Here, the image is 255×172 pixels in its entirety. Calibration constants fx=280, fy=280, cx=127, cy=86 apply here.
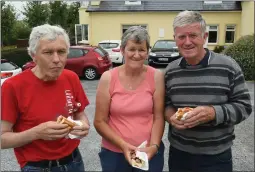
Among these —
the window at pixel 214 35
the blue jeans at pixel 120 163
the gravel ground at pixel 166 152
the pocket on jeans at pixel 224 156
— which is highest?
the window at pixel 214 35

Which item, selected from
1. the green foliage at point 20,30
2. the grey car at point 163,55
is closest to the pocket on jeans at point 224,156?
the grey car at point 163,55

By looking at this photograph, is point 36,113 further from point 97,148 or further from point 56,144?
point 97,148

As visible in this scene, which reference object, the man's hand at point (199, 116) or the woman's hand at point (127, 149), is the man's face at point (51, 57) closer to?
the woman's hand at point (127, 149)

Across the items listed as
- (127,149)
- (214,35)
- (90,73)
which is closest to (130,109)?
(127,149)

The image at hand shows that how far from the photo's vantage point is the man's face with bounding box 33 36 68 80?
1675 millimetres

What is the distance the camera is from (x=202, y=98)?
188 centimetres

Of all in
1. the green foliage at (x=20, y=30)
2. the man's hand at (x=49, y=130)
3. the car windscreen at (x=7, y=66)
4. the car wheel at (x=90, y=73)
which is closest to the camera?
the man's hand at (x=49, y=130)

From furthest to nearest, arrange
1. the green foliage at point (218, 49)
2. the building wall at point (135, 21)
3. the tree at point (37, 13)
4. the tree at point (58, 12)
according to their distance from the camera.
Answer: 1. the building wall at point (135, 21)
2. the tree at point (37, 13)
3. the tree at point (58, 12)
4. the green foliage at point (218, 49)

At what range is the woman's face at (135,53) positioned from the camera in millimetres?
1879

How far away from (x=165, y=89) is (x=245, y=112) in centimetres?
56

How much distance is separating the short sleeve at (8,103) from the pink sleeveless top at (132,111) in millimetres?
640

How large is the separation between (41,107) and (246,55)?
9307 mm

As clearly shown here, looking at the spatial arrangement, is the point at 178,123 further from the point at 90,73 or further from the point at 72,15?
the point at 72,15

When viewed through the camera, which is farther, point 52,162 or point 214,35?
point 214,35
